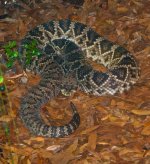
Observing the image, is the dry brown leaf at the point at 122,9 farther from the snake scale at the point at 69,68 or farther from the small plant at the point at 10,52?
the small plant at the point at 10,52

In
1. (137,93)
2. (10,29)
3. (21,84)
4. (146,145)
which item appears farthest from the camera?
(10,29)

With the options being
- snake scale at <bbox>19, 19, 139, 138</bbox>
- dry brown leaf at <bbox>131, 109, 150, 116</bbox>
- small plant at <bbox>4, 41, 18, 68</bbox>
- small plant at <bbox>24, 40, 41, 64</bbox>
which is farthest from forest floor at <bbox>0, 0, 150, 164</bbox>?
small plant at <bbox>24, 40, 41, 64</bbox>

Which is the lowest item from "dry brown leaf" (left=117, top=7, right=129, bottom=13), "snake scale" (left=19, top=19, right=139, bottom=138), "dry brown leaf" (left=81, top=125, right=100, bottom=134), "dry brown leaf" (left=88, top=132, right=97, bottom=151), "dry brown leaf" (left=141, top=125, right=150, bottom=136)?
"dry brown leaf" (left=88, top=132, right=97, bottom=151)

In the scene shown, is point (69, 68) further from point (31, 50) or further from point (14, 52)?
point (14, 52)

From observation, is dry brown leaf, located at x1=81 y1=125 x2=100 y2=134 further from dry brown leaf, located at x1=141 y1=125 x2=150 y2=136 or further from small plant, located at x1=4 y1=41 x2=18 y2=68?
small plant, located at x1=4 y1=41 x2=18 y2=68

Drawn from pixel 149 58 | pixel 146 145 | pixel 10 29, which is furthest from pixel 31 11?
pixel 146 145

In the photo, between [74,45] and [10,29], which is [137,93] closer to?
[74,45]
